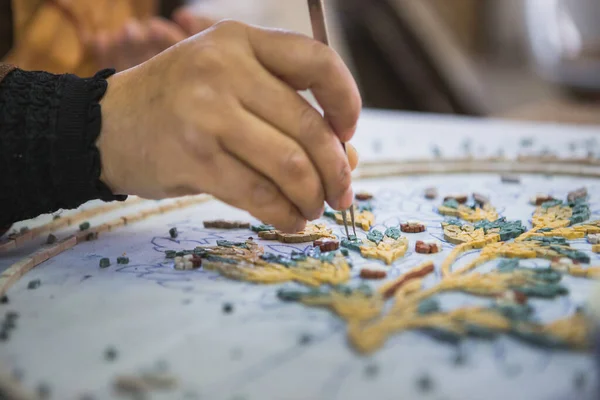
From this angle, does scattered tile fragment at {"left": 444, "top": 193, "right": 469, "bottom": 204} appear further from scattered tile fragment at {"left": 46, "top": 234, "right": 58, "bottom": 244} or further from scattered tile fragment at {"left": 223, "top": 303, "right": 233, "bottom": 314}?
scattered tile fragment at {"left": 46, "top": 234, "right": 58, "bottom": 244}

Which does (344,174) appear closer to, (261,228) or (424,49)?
(261,228)

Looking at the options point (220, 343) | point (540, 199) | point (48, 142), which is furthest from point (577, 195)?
point (48, 142)

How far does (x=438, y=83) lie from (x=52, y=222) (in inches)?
88.0

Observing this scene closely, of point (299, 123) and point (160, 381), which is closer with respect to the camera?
point (160, 381)

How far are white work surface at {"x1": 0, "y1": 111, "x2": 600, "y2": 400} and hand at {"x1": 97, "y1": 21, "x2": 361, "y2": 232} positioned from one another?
11cm

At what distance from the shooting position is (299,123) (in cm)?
73

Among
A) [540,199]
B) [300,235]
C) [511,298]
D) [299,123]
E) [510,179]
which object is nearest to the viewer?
[511,298]

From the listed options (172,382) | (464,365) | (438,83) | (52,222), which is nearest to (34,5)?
(52,222)

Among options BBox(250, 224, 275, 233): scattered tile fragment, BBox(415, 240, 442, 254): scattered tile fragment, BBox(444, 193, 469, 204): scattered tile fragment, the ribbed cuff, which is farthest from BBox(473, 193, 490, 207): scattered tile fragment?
the ribbed cuff

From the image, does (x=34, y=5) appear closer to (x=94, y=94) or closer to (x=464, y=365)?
(x=94, y=94)

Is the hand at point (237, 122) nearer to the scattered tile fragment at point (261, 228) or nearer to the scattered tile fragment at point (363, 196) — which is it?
the scattered tile fragment at point (261, 228)

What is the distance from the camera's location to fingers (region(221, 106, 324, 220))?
2.32 feet

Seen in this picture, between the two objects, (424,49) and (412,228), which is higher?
(412,228)

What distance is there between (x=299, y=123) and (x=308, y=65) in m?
0.07
